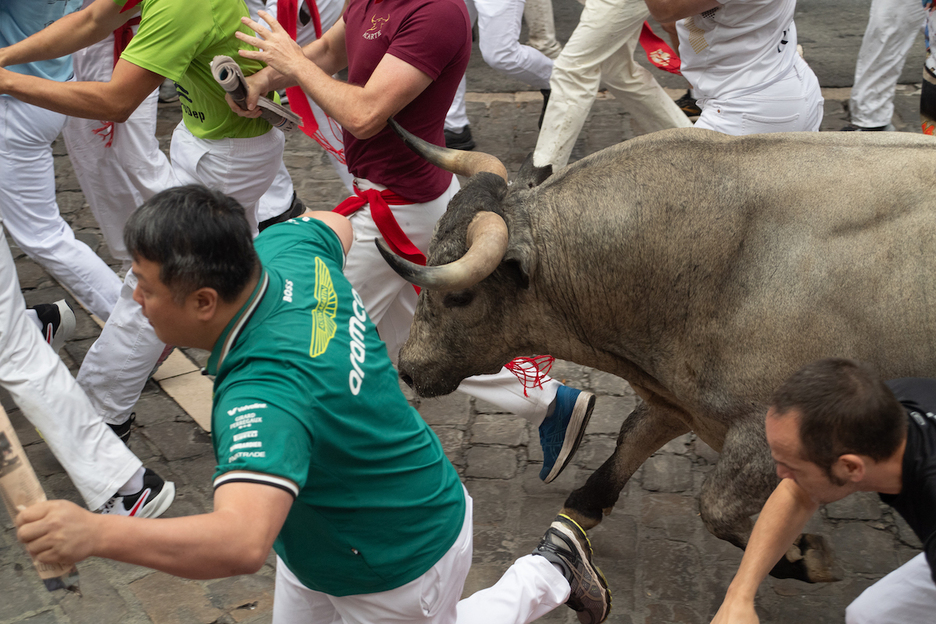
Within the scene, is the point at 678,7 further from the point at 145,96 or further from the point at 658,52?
the point at 145,96

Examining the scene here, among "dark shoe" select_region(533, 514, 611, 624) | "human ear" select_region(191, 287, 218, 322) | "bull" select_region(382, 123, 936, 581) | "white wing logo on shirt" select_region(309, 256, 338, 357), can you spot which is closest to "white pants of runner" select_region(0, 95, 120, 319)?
"bull" select_region(382, 123, 936, 581)

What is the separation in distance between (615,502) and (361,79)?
91.8 inches

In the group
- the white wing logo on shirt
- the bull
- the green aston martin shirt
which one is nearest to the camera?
the green aston martin shirt

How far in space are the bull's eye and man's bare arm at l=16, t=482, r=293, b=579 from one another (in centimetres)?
184

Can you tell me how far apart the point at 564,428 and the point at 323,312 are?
227 centimetres

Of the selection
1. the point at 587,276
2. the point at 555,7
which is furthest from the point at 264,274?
the point at 555,7

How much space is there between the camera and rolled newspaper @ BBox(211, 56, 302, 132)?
15.2ft

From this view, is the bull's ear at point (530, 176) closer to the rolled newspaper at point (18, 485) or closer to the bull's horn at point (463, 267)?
the bull's horn at point (463, 267)

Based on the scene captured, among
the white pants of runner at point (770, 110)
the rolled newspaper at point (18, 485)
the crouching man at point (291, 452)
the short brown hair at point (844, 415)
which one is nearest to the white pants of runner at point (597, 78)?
the white pants of runner at point (770, 110)

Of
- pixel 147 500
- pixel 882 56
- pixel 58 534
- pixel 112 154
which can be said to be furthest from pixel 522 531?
pixel 882 56

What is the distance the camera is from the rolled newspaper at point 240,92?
4.64m

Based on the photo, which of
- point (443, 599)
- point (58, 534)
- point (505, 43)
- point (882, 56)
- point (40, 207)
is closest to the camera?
point (58, 534)

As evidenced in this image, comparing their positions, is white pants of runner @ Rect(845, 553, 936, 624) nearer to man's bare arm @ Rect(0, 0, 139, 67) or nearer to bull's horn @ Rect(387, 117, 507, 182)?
bull's horn @ Rect(387, 117, 507, 182)

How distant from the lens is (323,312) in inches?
107
